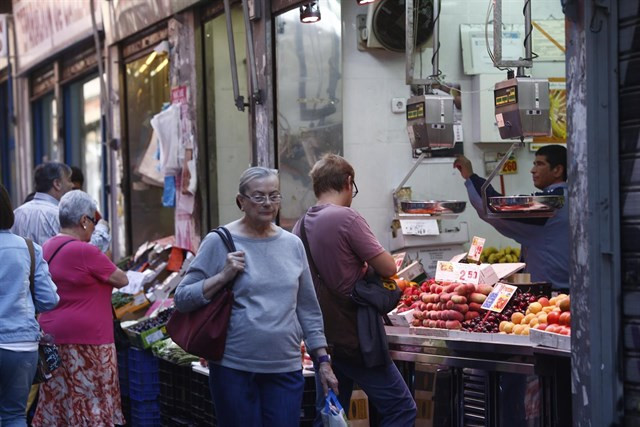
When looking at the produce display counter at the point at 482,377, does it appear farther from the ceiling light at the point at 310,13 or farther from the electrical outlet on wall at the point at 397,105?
the electrical outlet on wall at the point at 397,105

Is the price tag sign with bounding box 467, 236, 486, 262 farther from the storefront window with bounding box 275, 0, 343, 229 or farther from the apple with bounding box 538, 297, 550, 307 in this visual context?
the storefront window with bounding box 275, 0, 343, 229

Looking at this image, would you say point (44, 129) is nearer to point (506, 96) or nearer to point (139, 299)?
point (139, 299)

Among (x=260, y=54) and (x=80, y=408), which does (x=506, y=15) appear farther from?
(x=80, y=408)

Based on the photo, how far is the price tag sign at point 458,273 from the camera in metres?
7.35

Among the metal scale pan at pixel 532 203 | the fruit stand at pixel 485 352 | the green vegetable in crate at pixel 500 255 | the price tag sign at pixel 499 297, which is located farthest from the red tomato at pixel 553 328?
the green vegetable in crate at pixel 500 255

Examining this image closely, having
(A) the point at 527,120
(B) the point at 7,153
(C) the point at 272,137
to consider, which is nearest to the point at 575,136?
(A) the point at 527,120

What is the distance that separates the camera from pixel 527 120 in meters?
6.60

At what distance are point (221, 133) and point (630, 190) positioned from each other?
647 centimetres

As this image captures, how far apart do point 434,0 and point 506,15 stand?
1465 millimetres

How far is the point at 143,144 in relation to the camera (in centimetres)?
1257

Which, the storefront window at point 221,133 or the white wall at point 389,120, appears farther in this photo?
the storefront window at point 221,133

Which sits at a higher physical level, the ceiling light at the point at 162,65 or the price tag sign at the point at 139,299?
the ceiling light at the point at 162,65

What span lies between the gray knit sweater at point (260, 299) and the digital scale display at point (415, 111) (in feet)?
7.13

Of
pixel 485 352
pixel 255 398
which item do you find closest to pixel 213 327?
pixel 255 398
